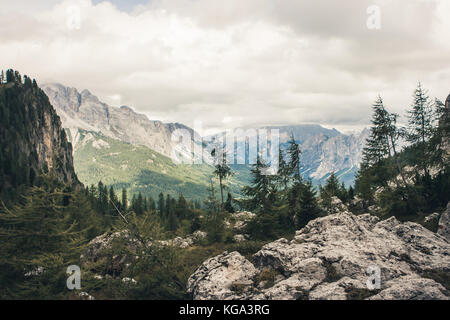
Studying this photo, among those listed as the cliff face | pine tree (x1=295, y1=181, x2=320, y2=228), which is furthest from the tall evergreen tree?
the cliff face

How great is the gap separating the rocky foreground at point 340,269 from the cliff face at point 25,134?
104082 mm

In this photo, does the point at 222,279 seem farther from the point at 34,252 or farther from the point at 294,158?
the point at 294,158

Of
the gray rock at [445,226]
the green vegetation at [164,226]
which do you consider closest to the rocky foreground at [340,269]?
the green vegetation at [164,226]

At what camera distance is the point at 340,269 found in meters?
20.2

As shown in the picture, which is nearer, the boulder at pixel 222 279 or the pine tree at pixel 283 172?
the boulder at pixel 222 279

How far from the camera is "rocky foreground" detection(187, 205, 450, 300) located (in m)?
17.6

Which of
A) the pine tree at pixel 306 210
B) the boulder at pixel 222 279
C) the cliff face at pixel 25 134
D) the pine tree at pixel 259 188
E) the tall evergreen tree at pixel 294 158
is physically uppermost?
the cliff face at pixel 25 134

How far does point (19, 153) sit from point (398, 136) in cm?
15303

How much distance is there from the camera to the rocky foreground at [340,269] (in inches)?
694

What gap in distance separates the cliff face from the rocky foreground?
10408 cm

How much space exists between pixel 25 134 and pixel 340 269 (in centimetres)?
17328

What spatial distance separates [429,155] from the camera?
3738cm

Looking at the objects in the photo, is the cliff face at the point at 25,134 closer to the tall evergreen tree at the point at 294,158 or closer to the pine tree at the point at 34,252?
the tall evergreen tree at the point at 294,158
